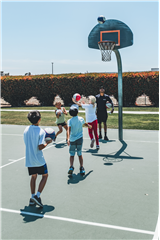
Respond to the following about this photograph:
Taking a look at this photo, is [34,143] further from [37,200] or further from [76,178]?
[76,178]

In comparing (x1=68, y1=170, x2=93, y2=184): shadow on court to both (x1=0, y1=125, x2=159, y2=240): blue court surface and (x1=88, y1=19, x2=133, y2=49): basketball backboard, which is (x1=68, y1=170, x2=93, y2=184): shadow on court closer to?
(x1=0, y1=125, x2=159, y2=240): blue court surface

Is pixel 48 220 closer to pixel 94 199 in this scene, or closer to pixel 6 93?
pixel 94 199

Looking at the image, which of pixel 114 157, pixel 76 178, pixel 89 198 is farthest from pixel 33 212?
pixel 114 157

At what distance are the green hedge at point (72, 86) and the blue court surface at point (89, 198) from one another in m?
17.5

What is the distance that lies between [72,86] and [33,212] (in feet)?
78.4

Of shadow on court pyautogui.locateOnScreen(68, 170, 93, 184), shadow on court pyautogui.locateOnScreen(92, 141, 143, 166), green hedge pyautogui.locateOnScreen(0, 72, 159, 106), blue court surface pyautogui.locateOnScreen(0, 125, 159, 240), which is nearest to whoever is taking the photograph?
blue court surface pyautogui.locateOnScreen(0, 125, 159, 240)

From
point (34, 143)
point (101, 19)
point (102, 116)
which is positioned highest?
point (101, 19)

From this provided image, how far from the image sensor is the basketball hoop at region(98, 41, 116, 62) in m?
9.90

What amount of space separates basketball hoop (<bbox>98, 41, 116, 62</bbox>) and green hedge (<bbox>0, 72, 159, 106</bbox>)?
15619 mm

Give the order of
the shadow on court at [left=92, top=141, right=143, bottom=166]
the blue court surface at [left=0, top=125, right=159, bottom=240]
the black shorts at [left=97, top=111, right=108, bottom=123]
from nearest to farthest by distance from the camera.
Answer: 1. the blue court surface at [left=0, top=125, right=159, bottom=240]
2. the shadow on court at [left=92, top=141, right=143, bottom=166]
3. the black shorts at [left=97, top=111, right=108, bottom=123]

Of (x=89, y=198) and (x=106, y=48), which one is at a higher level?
(x=106, y=48)

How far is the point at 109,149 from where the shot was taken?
896cm

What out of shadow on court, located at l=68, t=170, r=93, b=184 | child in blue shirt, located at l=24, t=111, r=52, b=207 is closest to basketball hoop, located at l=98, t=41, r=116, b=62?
shadow on court, located at l=68, t=170, r=93, b=184

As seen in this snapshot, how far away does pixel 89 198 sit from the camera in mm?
5004
